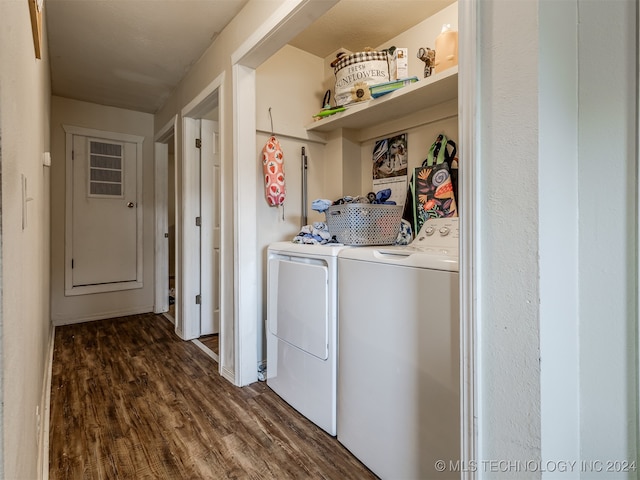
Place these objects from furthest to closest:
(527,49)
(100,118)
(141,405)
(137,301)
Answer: (137,301) < (100,118) < (141,405) < (527,49)

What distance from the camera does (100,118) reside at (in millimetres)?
3590

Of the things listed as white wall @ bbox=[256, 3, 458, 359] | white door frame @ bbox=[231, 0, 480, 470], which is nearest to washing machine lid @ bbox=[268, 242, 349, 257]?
white door frame @ bbox=[231, 0, 480, 470]

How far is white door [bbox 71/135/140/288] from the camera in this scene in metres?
3.50

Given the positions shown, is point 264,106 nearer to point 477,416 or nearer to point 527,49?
point 527,49

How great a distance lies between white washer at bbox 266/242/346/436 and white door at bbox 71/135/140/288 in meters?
2.51

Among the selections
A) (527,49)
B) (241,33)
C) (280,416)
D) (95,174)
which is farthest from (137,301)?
(527,49)

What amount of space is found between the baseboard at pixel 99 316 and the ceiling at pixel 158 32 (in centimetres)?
229

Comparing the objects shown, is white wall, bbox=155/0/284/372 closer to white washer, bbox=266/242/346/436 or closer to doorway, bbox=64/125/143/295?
white washer, bbox=266/242/346/436

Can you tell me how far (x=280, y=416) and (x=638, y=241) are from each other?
1674 mm

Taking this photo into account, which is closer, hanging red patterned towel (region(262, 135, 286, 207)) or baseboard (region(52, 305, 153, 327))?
hanging red patterned towel (region(262, 135, 286, 207))

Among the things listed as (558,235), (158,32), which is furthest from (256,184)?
(558,235)

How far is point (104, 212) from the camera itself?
364cm

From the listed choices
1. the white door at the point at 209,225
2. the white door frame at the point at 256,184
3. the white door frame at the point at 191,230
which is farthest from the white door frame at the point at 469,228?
the white door at the point at 209,225

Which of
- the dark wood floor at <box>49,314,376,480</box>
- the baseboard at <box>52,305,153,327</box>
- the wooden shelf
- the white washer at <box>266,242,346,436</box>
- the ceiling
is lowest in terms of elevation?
the dark wood floor at <box>49,314,376,480</box>
